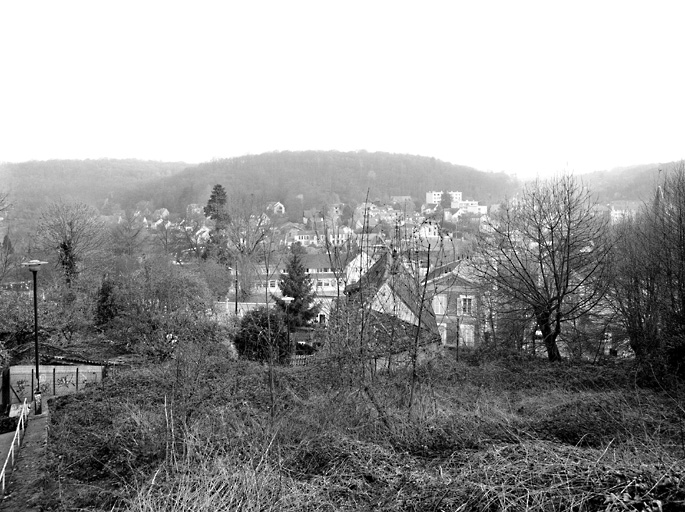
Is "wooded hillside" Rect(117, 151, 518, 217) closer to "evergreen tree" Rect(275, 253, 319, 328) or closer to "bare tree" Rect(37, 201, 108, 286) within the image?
"bare tree" Rect(37, 201, 108, 286)

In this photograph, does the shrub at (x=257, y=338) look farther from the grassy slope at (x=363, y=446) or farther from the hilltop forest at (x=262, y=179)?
the hilltop forest at (x=262, y=179)

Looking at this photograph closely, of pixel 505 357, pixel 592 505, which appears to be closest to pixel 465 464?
pixel 592 505

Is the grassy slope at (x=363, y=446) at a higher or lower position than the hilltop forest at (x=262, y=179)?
lower

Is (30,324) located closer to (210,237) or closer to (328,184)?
(210,237)

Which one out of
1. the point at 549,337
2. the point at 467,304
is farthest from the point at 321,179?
the point at 549,337

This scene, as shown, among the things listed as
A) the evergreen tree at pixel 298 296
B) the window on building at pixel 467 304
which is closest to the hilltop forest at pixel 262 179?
the window on building at pixel 467 304

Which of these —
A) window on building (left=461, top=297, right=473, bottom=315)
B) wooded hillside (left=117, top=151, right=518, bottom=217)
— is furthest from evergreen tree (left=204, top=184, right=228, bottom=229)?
window on building (left=461, top=297, right=473, bottom=315)
